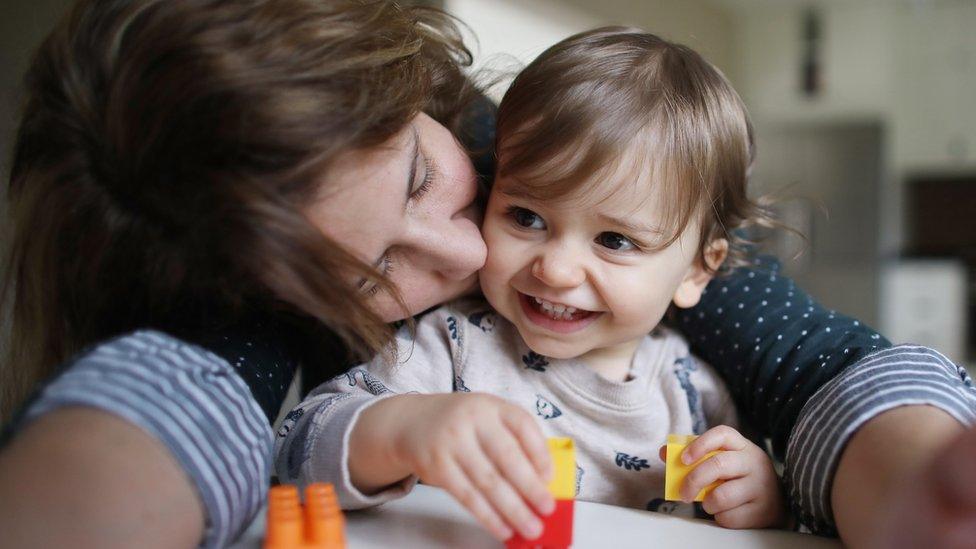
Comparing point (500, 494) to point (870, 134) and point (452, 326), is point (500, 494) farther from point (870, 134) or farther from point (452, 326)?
point (870, 134)

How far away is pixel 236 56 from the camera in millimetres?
569

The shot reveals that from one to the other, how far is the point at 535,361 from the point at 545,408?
0.16ft

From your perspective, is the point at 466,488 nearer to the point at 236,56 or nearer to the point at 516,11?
the point at 236,56

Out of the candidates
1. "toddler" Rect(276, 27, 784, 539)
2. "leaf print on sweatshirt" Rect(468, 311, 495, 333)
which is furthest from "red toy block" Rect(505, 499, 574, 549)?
"leaf print on sweatshirt" Rect(468, 311, 495, 333)

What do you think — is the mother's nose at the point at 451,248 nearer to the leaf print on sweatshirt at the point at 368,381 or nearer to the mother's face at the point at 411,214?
the mother's face at the point at 411,214

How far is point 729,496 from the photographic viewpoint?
624 millimetres

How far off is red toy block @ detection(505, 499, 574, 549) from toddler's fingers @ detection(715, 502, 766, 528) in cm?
15

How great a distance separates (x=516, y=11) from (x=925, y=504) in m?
2.16

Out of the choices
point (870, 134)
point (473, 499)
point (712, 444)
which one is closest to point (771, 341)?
point (712, 444)

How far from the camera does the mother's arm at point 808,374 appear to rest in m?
0.58

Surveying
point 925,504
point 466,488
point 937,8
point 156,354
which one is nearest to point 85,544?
point 156,354

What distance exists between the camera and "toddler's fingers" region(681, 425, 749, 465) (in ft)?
2.12

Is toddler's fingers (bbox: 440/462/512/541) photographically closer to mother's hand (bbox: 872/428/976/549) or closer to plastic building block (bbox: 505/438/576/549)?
plastic building block (bbox: 505/438/576/549)

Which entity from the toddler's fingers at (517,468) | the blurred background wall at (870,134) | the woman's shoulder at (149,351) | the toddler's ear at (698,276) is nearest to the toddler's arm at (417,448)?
the toddler's fingers at (517,468)
